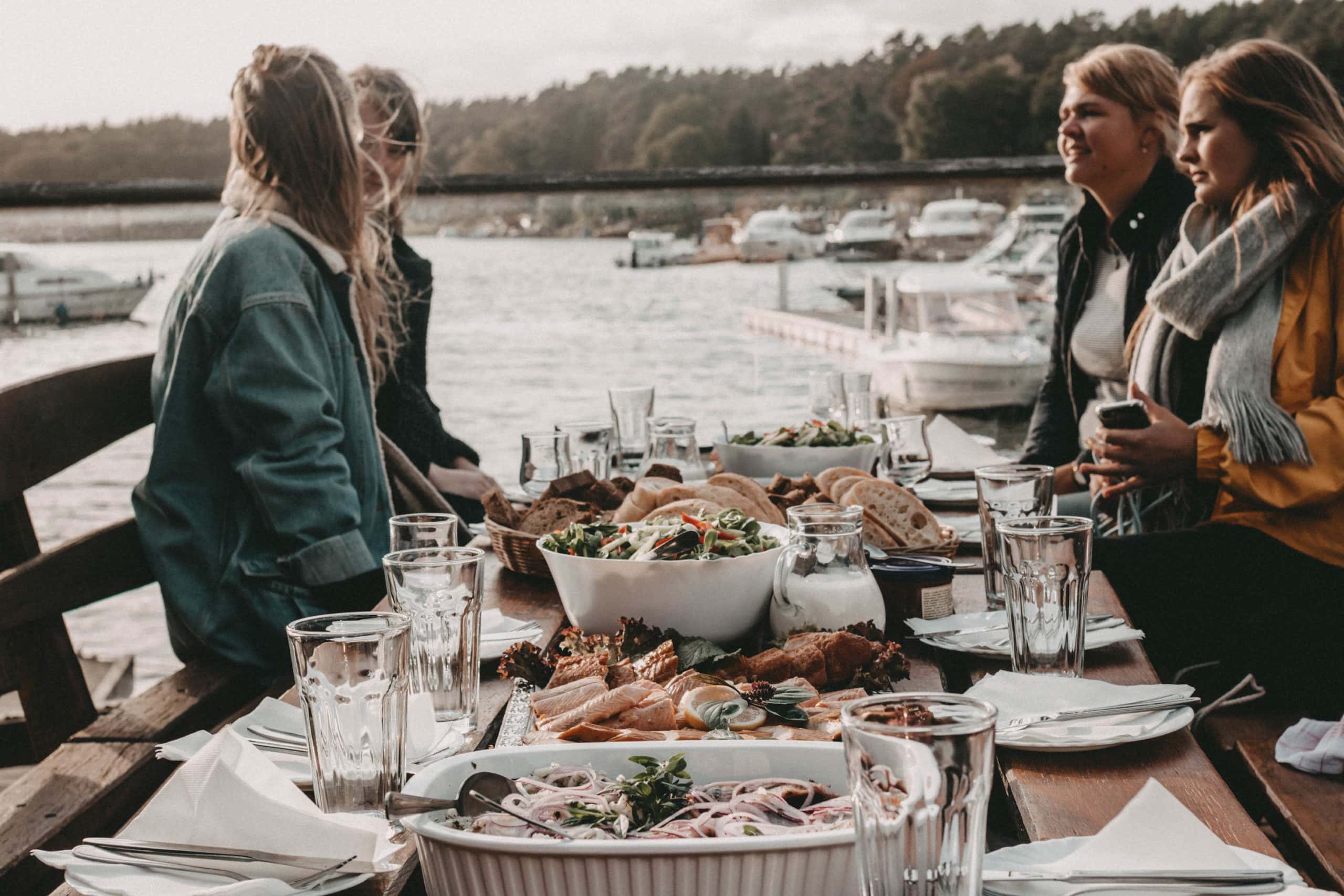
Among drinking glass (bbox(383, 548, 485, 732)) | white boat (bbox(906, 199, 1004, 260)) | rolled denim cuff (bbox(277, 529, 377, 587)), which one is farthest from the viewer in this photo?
white boat (bbox(906, 199, 1004, 260))

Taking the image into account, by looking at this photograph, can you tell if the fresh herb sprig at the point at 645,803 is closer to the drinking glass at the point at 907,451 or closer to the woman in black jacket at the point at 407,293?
the drinking glass at the point at 907,451

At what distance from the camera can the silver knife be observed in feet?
2.88

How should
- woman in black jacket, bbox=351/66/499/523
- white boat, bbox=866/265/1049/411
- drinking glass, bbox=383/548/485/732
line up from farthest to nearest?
white boat, bbox=866/265/1049/411
woman in black jacket, bbox=351/66/499/523
drinking glass, bbox=383/548/485/732

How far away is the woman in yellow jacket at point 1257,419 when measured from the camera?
233cm

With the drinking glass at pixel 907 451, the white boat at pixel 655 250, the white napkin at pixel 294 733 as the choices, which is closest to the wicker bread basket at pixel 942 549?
the drinking glass at pixel 907 451

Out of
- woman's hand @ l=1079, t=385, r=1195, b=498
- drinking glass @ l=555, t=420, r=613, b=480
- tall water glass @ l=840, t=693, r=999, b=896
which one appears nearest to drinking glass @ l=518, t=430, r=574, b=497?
drinking glass @ l=555, t=420, r=613, b=480

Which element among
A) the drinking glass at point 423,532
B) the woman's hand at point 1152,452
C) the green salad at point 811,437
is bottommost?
the woman's hand at point 1152,452

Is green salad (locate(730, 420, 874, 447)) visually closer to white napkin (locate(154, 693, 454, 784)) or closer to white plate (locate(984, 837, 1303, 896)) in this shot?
white napkin (locate(154, 693, 454, 784))

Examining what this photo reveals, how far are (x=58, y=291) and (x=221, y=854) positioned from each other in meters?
3.72

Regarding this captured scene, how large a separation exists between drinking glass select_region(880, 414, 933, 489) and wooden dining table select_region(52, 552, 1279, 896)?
2.69 ft

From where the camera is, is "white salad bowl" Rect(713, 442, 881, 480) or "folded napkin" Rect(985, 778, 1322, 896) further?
"white salad bowl" Rect(713, 442, 881, 480)

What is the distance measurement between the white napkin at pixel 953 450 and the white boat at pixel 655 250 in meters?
0.95

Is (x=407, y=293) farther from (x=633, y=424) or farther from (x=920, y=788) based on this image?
(x=920, y=788)

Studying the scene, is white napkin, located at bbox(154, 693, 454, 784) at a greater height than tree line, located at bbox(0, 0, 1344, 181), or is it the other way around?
tree line, located at bbox(0, 0, 1344, 181)
